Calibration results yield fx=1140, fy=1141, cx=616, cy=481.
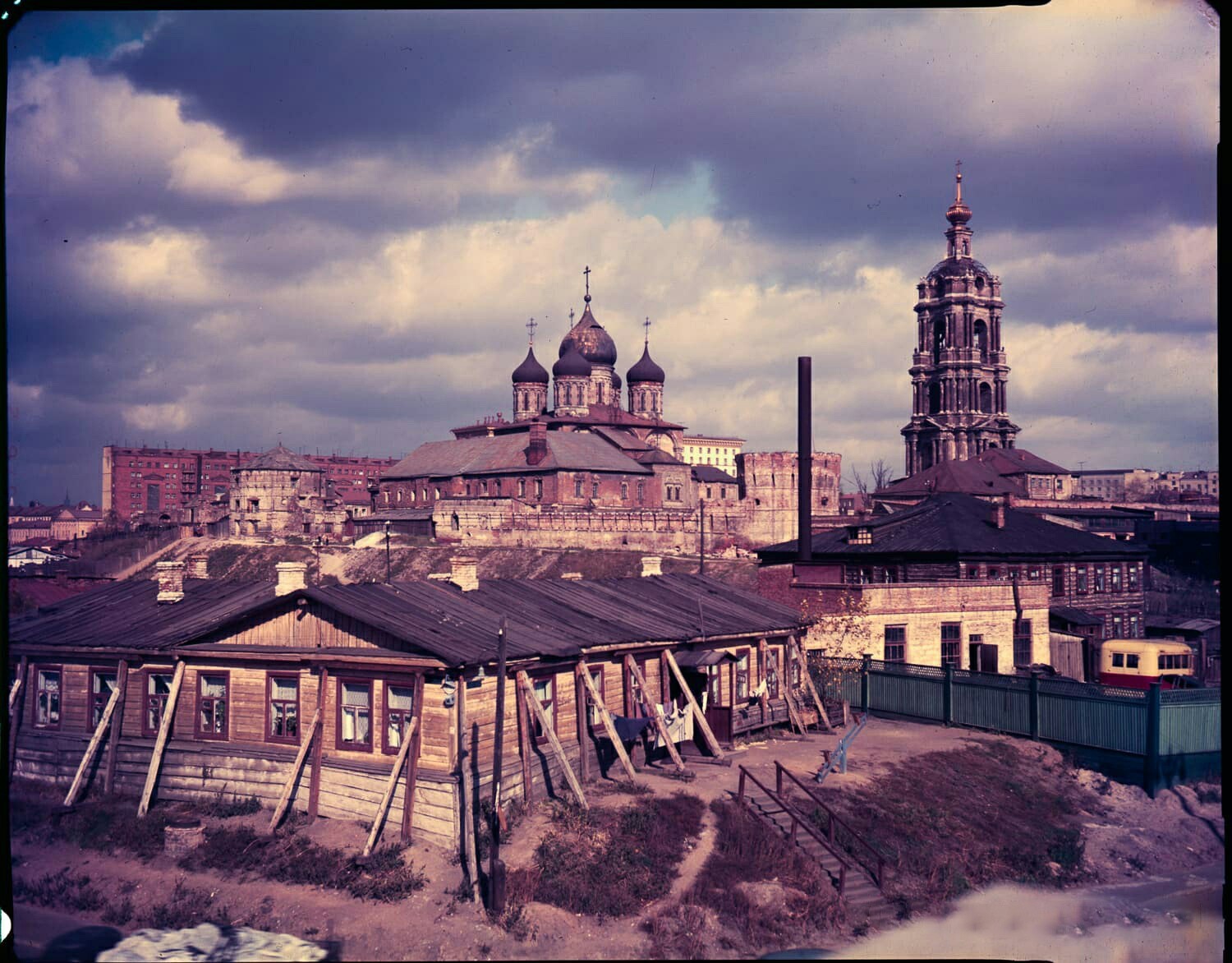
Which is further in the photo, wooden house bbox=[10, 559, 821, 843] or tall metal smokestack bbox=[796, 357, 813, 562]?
tall metal smokestack bbox=[796, 357, 813, 562]

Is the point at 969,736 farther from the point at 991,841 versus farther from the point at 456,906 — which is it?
the point at 456,906

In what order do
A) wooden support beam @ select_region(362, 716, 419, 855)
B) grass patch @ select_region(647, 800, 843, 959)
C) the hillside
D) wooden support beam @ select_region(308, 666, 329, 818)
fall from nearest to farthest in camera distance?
grass patch @ select_region(647, 800, 843, 959) < wooden support beam @ select_region(362, 716, 419, 855) < wooden support beam @ select_region(308, 666, 329, 818) < the hillside

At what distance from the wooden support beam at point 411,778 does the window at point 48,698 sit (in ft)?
32.9

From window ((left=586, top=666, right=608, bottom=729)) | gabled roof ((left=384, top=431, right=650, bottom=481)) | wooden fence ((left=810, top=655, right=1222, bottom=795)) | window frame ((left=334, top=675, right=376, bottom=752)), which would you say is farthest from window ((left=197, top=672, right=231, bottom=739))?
gabled roof ((left=384, top=431, right=650, bottom=481))

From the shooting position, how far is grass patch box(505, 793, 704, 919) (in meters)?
19.0

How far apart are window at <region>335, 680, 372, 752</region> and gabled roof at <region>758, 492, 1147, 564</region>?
23.7m

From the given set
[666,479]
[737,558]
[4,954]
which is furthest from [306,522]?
[4,954]

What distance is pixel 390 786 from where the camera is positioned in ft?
68.0

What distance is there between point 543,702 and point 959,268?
11357cm

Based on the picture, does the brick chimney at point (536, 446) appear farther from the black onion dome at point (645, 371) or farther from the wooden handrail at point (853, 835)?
the wooden handrail at point (853, 835)

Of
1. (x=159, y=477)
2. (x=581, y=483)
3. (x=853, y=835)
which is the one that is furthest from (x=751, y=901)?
(x=159, y=477)

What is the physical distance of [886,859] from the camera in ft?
71.4

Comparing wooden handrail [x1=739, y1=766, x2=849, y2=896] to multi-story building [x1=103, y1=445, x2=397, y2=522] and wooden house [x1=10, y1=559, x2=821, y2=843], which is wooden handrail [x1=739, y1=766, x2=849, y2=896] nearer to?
wooden house [x1=10, y1=559, x2=821, y2=843]

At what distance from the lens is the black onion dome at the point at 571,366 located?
112 metres
